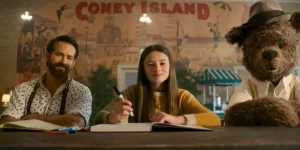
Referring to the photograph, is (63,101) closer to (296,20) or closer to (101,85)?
(296,20)

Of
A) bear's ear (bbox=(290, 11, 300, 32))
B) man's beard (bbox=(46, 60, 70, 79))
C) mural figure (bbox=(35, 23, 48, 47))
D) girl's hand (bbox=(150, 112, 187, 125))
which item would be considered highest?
mural figure (bbox=(35, 23, 48, 47))

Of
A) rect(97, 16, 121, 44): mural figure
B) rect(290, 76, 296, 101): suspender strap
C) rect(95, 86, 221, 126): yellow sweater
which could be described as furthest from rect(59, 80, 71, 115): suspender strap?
rect(97, 16, 121, 44): mural figure

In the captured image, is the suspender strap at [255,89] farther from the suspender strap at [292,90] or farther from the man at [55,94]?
the man at [55,94]

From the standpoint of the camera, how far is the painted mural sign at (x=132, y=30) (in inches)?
147

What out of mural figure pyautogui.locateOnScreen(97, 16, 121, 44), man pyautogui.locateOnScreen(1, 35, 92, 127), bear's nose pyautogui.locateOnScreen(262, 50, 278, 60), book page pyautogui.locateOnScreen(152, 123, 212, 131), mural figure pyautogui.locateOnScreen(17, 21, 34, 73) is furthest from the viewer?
mural figure pyautogui.locateOnScreen(97, 16, 121, 44)

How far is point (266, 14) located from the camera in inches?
46.3

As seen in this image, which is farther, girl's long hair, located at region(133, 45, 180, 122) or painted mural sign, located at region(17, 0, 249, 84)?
painted mural sign, located at region(17, 0, 249, 84)

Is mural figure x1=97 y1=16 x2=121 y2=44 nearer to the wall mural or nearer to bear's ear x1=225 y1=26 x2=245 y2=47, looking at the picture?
the wall mural

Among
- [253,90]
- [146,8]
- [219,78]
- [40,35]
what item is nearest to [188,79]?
[219,78]

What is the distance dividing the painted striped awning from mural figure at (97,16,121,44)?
1309mm

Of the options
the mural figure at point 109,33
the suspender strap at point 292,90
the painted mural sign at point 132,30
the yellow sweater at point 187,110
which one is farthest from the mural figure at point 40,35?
the suspender strap at point 292,90

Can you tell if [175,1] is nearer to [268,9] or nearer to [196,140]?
[268,9]

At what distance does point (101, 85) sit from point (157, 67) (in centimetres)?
257

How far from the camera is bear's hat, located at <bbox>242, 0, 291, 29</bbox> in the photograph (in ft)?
3.84
